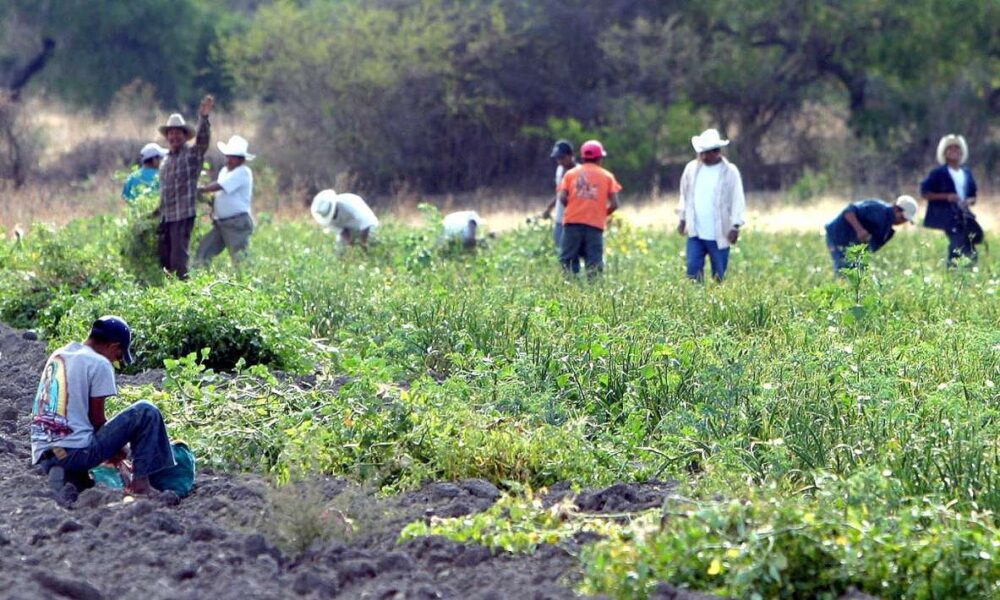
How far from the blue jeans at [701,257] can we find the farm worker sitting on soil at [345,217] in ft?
12.9

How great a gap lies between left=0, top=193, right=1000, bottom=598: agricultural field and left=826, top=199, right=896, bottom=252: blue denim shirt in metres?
0.41

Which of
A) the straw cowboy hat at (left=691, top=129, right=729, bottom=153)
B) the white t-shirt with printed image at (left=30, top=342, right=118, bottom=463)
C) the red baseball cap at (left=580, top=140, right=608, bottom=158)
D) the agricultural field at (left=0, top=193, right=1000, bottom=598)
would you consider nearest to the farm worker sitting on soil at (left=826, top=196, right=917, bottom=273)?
the agricultural field at (left=0, top=193, right=1000, bottom=598)

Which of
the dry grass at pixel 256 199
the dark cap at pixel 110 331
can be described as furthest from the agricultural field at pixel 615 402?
the dry grass at pixel 256 199

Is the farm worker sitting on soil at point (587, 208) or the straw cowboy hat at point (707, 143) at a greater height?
the straw cowboy hat at point (707, 143)

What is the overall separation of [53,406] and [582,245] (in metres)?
7.53

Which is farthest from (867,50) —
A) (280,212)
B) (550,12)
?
(280,212)

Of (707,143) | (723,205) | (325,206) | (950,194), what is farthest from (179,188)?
(950,194)

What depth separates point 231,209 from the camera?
543 inches

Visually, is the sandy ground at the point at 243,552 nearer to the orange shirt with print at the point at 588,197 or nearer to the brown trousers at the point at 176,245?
the brown trousers at the point at 176,245

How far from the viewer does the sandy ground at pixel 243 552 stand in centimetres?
531

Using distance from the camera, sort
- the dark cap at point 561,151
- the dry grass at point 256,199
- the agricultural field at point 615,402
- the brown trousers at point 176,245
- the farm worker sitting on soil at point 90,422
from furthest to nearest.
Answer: the dry grass at point 256,199, the dark cap at point 561,151, the brown trousers at point 176,245, the farm worker sitting on soil at point 90,422, the agricultural field at point 615,402

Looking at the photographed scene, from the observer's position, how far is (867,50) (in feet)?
119

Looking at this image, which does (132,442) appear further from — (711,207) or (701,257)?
(701,257)

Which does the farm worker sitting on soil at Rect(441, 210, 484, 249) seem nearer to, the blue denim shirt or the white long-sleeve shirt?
the white long-sleeve shirt
